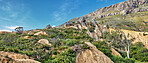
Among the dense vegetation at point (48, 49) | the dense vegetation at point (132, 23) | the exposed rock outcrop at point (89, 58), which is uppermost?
the dense vegetation at point (132, 23)

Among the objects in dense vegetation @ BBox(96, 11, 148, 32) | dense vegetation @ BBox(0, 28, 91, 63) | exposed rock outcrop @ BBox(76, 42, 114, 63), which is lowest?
exposed rock outcrop @ BBox(76, 42, 114, 63)

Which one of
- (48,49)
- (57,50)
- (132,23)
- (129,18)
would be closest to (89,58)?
(57,50)

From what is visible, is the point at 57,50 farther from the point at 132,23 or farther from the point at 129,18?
the point at 129,18

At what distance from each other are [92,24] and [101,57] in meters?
29.7

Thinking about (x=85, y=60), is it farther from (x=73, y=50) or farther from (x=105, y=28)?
(x=105, y=28)

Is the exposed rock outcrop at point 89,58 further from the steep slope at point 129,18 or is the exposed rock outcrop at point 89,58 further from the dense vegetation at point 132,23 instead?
the dense vegetation at point 132,23

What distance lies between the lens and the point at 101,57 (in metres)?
10.0

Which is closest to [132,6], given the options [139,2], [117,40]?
[139,2]

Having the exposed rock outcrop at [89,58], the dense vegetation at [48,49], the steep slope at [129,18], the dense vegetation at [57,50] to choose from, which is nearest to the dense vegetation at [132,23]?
the steep slope at [129,18]

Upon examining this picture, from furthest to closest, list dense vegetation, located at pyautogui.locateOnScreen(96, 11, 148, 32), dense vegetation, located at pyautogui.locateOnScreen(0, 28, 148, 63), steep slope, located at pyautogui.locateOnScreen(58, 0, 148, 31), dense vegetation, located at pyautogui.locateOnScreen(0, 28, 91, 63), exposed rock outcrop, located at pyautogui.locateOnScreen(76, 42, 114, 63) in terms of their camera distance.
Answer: steep slope, located at pyautogui.locateOnScreen(58, 0, 148, 31)
dense vegetation, located at pyautogui.locateOnScreen(96, 11, 148, 32)
dense vegetation, located at pyautogui.locateOnScreen(0, 28, 148, 63)
dense vegetation, located at pyautogui.locateOnScreen(0, 28, 91, 63)
exposed rock outcrop, located at pyautogui.locateOnScreen(76, 42, 114, 63)

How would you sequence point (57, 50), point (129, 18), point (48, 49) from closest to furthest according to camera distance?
point (57, 50) → point (48, 49) → point (129, 18)

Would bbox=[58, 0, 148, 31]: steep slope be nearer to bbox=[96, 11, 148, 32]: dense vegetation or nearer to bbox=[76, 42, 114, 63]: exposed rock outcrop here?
bbox=[96, 11, 148, 32]: dense vegetation

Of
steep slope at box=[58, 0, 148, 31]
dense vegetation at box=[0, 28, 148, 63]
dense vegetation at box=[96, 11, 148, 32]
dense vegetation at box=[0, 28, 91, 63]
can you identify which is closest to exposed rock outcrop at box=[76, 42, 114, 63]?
dense vegetation at box=[0, 28, 148, 63]

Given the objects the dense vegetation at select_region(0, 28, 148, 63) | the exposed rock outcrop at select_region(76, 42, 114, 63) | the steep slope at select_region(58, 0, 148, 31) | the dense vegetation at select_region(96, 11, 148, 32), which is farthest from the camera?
the steep slope at select_region(58, 0, 148, 31)
